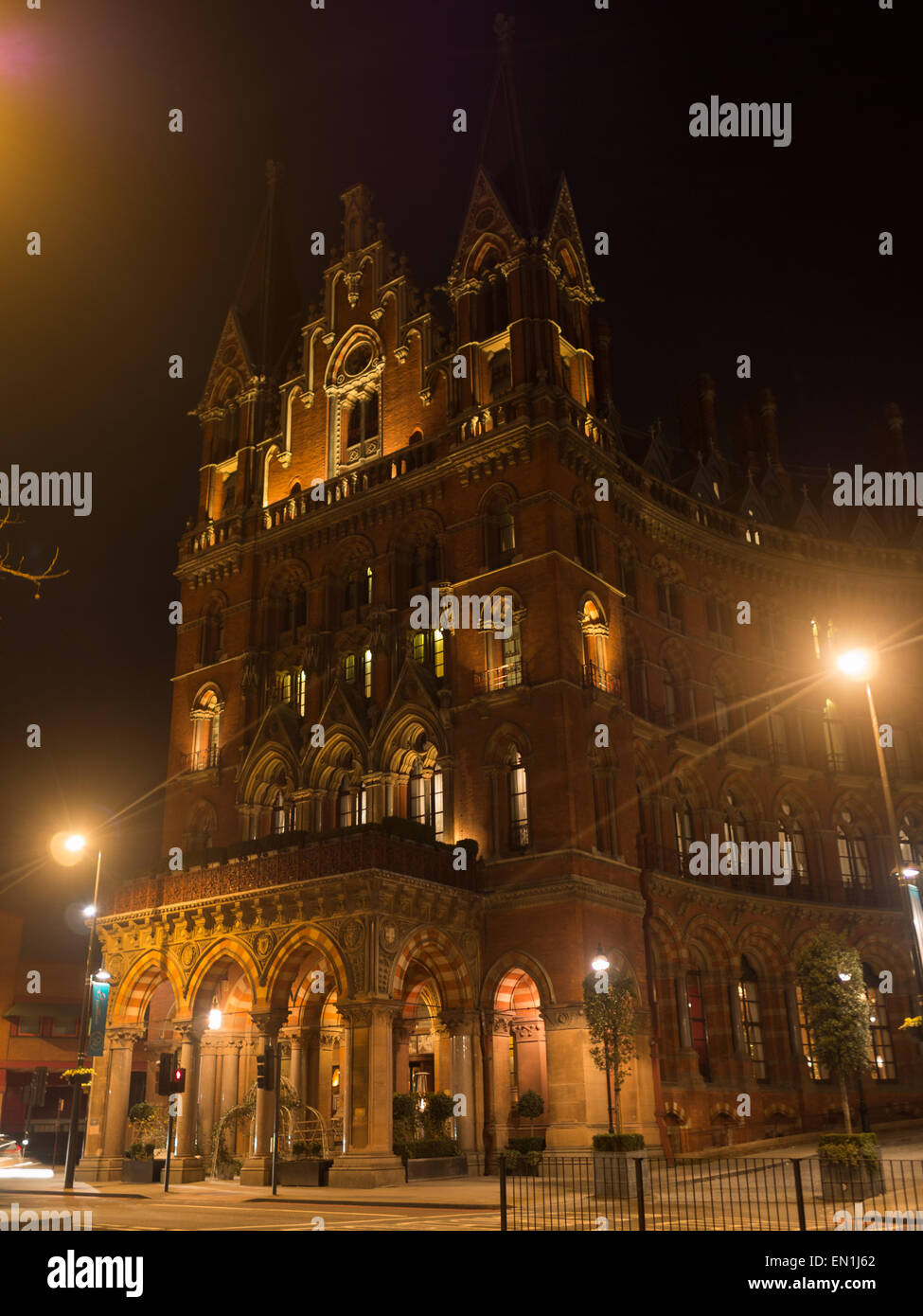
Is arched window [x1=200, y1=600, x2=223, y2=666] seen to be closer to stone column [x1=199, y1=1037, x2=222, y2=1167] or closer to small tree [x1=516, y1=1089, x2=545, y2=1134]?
stone column [x1=199, y1=1037, x2=222, y2=1167]

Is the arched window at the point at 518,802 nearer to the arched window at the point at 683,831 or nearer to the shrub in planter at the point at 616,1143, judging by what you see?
the arched window at the point at 683,831

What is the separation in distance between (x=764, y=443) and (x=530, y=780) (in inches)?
1115

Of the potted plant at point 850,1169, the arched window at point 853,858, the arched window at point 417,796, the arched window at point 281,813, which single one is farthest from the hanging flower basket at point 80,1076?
the arched window at point 853,858

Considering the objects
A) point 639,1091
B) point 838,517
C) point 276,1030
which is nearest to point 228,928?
point 276,1030

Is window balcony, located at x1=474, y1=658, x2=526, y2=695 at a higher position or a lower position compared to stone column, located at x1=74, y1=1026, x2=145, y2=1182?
higher

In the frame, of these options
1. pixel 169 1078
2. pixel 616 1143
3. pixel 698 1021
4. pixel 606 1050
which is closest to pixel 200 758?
pixel 169 1078

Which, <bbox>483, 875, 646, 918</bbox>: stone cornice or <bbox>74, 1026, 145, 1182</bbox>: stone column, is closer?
<bbox>483, 875, 646, 918</bbox>: stone cornice

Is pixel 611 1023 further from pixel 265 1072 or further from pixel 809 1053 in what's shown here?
pixel 809 1053

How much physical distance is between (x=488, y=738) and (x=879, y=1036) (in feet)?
64.8

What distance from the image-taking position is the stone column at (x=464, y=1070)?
31562 mm

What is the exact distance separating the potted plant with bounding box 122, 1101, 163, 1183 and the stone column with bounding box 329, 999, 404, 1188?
643 centimetres

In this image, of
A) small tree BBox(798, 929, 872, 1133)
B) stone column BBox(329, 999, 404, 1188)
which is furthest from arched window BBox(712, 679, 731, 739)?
stone column BBox(329, 999, 404, 1188)

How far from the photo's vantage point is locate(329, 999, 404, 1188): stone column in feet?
91.5

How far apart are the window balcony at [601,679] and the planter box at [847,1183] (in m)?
17.7
